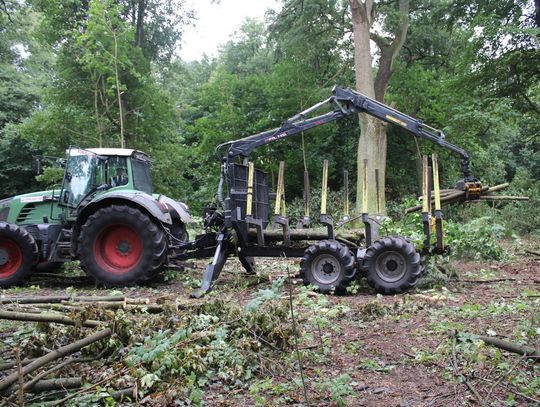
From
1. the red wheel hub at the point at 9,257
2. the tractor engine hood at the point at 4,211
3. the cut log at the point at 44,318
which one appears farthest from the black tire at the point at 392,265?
the tractor engine hood at the point at 4,211

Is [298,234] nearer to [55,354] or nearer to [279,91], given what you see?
[55,354]

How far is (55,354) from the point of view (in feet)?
11.6

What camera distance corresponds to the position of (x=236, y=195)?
26.5 ft

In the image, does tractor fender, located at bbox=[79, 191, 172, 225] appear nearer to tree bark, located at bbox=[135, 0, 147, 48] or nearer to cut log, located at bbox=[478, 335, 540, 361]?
cut log, located at bbox=[478, 335, 540, 361]

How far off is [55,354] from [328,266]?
185 inches

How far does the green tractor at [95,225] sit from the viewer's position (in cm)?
802

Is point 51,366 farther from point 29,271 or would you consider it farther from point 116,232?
point 29,271

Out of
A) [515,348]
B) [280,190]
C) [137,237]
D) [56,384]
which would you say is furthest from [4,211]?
[515,348]

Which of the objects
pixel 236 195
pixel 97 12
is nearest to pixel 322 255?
pixel 236 195

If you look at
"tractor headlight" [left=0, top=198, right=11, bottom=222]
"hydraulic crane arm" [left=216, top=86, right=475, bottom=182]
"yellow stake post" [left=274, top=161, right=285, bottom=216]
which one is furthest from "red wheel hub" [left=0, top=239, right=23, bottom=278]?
"yellow stake post" [left=274, top=161, right=285, bottom=216]

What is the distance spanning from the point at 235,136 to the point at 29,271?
1274cm

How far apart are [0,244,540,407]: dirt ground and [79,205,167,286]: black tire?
122 cm

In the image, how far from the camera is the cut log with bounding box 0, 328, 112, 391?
3.11 m

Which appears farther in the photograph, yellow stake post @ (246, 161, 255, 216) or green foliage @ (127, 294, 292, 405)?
yellow stake post @ (246, 161, 255, 216)
